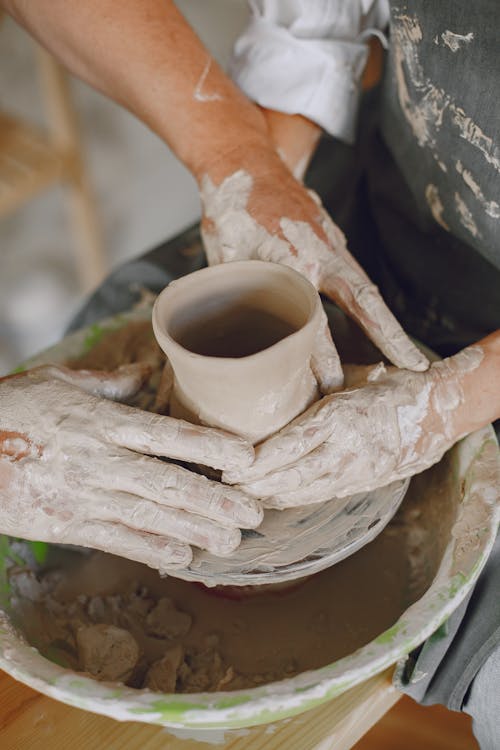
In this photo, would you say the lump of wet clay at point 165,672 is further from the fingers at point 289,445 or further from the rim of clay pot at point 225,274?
the rim of clay pot at point 225,274

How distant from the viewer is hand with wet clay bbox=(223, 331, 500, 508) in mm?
870

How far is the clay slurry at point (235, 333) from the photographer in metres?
0.93

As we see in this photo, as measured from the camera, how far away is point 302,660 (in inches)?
38.6

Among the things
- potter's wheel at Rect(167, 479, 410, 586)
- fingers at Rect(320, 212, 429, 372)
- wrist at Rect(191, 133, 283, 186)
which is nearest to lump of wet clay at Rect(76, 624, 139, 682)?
potter's wheel at Rect(167, 479, 410, 586)

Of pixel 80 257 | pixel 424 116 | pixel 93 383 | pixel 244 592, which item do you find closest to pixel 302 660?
pixel 244 592

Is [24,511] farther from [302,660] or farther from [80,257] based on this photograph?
[80,257]

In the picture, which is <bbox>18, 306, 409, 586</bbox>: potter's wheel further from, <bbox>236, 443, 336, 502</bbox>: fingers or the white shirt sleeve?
the white shirt sleeve

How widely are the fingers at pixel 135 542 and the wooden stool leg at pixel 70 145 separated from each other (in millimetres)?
1696

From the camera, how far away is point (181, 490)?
0.84 metres

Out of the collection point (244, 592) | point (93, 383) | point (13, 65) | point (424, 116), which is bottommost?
point (13, 65)

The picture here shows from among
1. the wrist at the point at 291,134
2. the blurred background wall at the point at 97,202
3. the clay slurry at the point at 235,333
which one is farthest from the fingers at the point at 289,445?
the blurred background wall at the point at 97,202

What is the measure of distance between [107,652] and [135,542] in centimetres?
18

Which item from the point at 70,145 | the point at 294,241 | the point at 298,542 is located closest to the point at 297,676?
the point at 298,542

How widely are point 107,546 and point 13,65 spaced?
2.30 m
